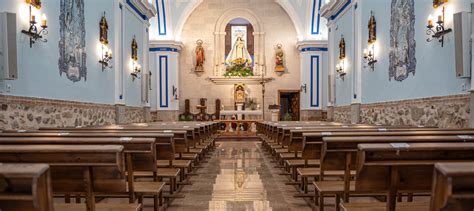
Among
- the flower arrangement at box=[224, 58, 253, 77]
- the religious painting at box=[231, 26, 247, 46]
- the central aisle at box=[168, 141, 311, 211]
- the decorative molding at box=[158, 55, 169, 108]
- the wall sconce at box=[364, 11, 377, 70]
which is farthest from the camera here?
the religious painting at box=[231, 26, 247, 46]

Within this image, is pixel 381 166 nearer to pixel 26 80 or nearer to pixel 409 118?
pixel 26 80

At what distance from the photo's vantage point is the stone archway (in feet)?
67.7

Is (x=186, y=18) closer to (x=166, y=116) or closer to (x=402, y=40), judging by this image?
(x=166, y=116)

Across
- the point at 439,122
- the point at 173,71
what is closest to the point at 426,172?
the point at 439,122

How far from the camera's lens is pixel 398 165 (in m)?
2.31

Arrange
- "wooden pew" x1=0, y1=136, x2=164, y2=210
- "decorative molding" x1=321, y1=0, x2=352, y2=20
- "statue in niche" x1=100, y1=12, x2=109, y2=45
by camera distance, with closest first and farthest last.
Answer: "wooden pew" x1=0, y1=136, x2=164, y2=210 < "statue in niche" x1=100, y1=12, x2=109, y2=45 < "decorative molding" x1=321, y1=0, x2=352, y2=20

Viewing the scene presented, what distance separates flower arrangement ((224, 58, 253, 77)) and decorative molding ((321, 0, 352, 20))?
217 inches

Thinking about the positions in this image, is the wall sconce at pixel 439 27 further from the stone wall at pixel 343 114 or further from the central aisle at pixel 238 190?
the stone wall at pixel 343 114

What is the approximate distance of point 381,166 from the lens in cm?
234

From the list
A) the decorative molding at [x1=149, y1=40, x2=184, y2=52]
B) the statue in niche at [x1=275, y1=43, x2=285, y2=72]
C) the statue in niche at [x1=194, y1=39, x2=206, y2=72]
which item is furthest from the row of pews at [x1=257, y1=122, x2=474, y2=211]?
the statue in niche at [x1=194, y1=39, x2=206, y2=72]

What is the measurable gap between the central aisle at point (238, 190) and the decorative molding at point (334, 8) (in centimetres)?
767

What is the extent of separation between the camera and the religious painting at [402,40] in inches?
315

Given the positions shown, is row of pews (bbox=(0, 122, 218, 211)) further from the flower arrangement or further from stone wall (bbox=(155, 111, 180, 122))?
the flower arrangement

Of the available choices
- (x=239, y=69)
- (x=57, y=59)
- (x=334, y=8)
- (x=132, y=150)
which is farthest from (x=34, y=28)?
(x=239, y=69)
